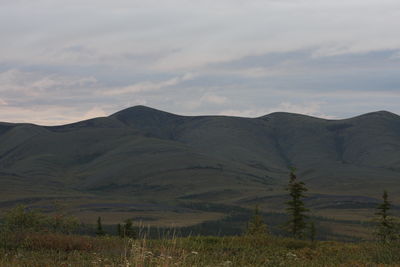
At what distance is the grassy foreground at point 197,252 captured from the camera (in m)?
13.8

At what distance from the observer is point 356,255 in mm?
16656

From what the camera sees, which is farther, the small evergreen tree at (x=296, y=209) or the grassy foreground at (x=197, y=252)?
the small evergreen tree at (x=296, y=209)

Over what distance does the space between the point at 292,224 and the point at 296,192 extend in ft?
12.0

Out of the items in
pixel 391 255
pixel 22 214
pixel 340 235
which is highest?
pixel 391 255

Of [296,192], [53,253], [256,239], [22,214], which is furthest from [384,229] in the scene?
[22,214]

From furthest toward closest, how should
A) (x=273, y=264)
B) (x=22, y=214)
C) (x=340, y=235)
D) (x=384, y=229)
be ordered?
(x=340, y=235) → (x=22, y=214) → (x=384, y=229) → (x=273, y=264)

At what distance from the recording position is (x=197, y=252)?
1478 cm

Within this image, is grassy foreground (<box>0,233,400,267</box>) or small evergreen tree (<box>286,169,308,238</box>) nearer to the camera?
grassy foreground (<box>0,233,400,267</box>)

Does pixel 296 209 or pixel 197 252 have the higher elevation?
pixel 197 252

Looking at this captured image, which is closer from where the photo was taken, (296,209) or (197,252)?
(197,252)

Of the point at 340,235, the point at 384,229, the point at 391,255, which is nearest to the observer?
the point at 391,255

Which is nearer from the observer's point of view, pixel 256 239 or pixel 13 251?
pixel 13 251

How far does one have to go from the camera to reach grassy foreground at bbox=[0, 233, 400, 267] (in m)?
13.8

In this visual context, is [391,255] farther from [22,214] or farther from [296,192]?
[22,214]
